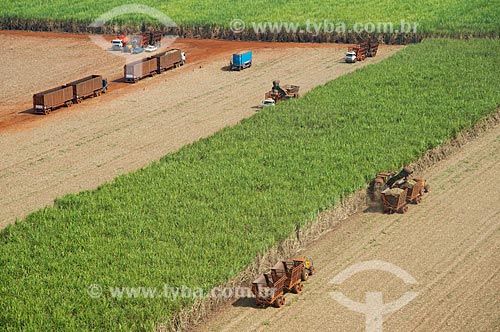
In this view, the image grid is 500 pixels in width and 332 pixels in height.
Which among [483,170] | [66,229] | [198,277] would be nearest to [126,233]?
[66,229]

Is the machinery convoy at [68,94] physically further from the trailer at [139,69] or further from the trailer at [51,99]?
the trailer at [139,69]

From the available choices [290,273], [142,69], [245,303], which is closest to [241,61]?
[142,69]

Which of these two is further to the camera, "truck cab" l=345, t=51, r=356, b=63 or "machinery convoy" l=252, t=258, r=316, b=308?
"truck cab" l=345, t=51, r=356, b=63

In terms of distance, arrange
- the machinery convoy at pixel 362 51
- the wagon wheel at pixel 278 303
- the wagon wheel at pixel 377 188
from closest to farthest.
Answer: the wagon wheel at pixel 278 303, the wagon wheel at pixel 377 188, the machinery convoy at pixel 362 51

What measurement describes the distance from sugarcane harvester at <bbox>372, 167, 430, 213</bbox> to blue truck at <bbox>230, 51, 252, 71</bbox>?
2952 centimetres

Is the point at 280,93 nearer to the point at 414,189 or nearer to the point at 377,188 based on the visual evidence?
the point at 377,188

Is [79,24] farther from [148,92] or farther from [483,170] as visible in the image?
[483,170]

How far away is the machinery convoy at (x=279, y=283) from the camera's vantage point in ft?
110

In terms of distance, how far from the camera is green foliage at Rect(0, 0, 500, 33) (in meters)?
82.6

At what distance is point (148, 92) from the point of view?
66750mm

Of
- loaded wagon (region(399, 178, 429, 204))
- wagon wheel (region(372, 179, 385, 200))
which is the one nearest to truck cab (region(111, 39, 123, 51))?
wagon wheel (region(372, 179, 385, 200))

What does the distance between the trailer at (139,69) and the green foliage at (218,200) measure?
48.3ft

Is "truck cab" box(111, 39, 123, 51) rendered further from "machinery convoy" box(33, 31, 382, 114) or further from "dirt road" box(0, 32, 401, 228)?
"dirt road" box(0, 32, 401, 228)

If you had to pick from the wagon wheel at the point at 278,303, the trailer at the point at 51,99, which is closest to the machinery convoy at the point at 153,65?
the trailer at the point at 51,99
